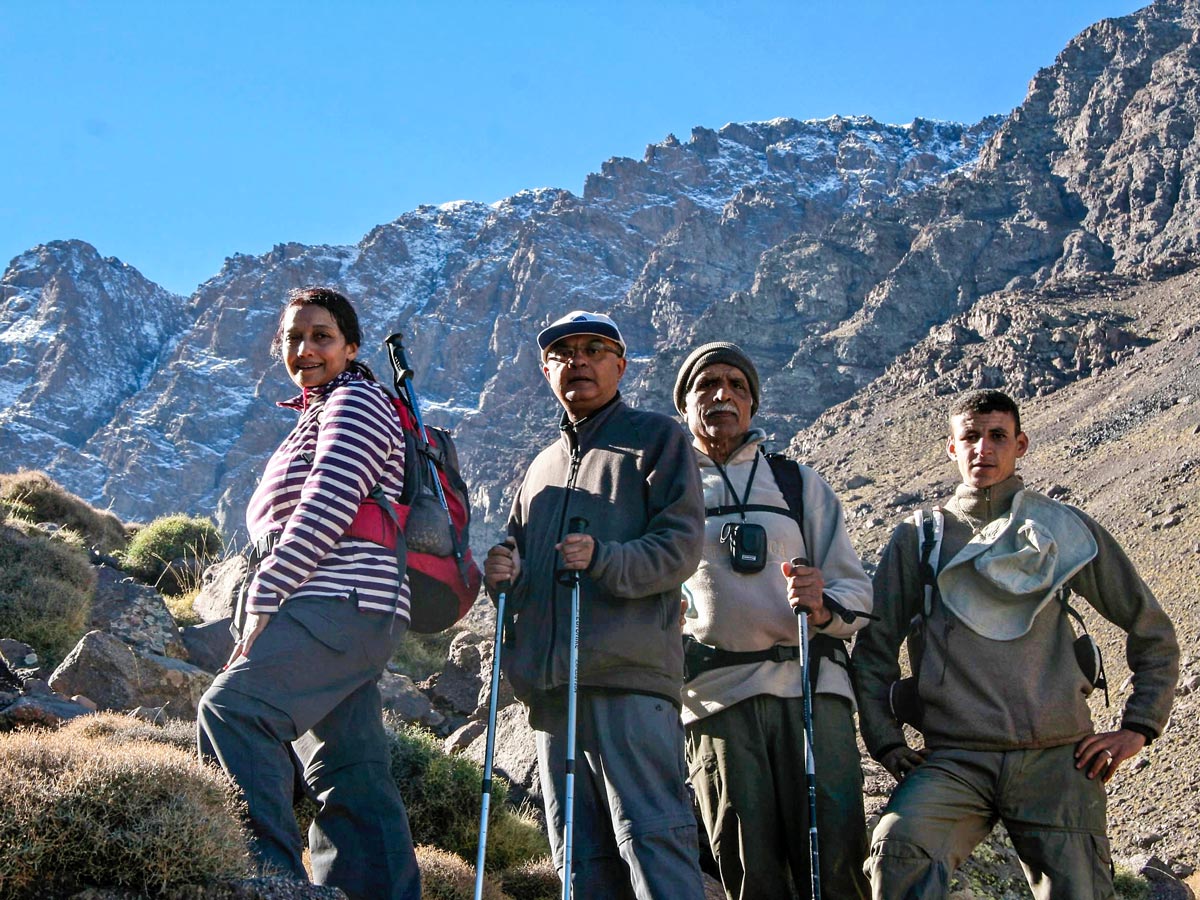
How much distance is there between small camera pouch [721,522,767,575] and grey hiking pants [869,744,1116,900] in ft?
3.32

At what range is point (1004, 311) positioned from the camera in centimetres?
10775

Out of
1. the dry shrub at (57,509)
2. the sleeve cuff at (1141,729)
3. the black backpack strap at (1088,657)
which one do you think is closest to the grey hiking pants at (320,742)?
the black backpack strap at (1088,657)

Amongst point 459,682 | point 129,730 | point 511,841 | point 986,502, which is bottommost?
point 511,841

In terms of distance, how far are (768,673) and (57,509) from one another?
12036mm

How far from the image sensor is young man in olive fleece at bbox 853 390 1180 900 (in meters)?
4.38

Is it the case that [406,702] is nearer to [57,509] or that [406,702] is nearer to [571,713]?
[571,713]

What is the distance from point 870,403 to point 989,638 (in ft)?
353

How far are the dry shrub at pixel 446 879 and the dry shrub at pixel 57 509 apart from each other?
9.18 m

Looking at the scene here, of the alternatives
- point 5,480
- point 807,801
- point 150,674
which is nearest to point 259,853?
point 807,801

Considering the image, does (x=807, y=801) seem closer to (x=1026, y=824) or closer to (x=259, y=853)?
(x=1026, y=824)

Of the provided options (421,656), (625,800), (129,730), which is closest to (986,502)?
(625,800)

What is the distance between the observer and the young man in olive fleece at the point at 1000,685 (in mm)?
4375

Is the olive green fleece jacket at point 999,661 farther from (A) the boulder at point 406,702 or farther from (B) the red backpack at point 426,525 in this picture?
(A) the boulder at point 406,702

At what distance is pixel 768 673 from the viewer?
4.71 metres
